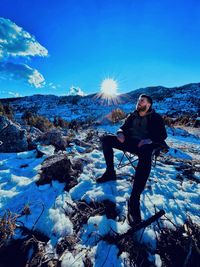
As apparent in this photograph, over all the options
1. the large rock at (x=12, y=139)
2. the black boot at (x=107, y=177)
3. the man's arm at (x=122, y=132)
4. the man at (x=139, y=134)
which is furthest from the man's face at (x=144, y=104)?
the large rock at (x=12, y=139)

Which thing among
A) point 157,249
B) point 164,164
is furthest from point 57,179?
point 164,164

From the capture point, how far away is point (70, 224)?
2793 mm

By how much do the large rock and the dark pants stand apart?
2.79 m

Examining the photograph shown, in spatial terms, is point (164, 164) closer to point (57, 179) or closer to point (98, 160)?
point (98, 160)

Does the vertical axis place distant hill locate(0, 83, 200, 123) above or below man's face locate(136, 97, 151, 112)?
below

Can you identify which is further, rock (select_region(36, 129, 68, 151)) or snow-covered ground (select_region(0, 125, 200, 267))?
rock (select_region(36, 129, 68, 151))

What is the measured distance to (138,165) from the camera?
3191 millimetres

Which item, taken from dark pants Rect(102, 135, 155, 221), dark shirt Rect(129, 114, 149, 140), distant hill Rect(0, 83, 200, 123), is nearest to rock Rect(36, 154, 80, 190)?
dark pants Rect(102, 135, 155, 221)

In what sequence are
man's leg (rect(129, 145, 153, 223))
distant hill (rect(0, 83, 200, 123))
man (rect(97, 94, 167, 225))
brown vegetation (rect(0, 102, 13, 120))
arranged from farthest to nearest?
distant hill (rect(0, 83, 200, 123)) → brown vegetation (rect(0, 102, 13, 120)) → man (rect(97, 94, 167, 225)) → man's leg (rect(129, 145, 153, 223))

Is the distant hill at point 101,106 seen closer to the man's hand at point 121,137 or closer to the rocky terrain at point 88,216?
the rocky terrain at point 88,216

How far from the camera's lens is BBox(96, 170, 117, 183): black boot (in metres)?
3.87

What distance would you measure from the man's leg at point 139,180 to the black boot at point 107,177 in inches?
33.1

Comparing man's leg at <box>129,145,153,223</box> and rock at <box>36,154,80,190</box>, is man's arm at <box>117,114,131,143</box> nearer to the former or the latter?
man's leg at <box>129,145,153,223</box>

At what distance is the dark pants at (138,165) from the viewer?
300 centimetres
